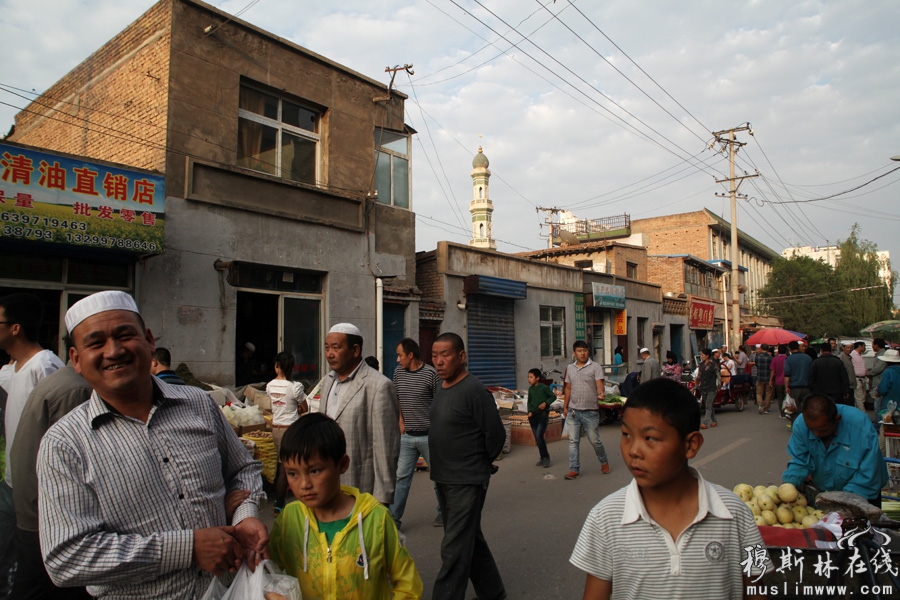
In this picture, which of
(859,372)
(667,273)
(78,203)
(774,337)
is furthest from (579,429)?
(667,273)

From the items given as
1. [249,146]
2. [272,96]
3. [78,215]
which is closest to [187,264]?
[78,215]

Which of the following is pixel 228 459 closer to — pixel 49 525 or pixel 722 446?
pixel 49 525

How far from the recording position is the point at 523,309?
19.1 metres

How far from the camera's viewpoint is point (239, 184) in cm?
1077

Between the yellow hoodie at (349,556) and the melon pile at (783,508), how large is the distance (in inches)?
104

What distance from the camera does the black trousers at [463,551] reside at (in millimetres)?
3857

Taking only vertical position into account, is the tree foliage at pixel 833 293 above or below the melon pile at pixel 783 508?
above

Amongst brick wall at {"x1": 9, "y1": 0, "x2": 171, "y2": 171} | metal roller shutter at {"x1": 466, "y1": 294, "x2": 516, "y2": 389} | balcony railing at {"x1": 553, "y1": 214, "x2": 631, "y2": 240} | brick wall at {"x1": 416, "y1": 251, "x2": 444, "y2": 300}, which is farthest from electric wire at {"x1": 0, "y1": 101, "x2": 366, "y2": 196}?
balcony railing at {"x1": 553, "y1": 214, "x2": 631, "y2": 240}

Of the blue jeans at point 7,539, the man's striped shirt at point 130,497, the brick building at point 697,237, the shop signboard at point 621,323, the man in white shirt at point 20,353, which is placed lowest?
the blue jeans at point 7,539

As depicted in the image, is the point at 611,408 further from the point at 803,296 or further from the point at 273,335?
the point at 803,296

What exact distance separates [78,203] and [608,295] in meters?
19.6

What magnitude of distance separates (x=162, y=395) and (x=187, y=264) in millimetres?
8648

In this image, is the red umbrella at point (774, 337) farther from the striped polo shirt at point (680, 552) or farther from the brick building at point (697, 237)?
the brick building at point (697, 237)

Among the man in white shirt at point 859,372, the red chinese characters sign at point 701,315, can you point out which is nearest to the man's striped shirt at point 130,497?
the man in white shirt at point 859,372
